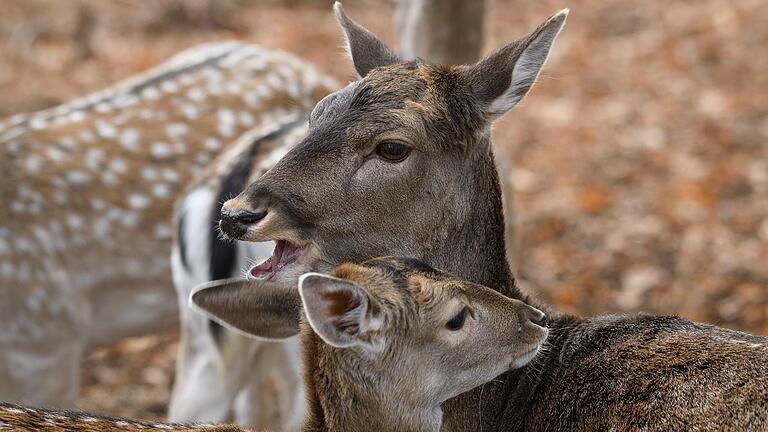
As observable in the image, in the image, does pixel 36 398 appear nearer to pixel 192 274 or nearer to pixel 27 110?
pixel 192 274

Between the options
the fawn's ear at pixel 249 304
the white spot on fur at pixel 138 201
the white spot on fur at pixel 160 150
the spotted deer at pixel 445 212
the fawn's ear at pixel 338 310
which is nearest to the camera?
the fawn's ear at pixel 338 310

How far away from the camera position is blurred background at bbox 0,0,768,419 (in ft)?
22.7

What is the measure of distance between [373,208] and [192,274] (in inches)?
55.2

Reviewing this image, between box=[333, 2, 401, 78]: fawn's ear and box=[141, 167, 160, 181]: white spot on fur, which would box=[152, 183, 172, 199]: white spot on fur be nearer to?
box=[141, 167, 160, 181]: white spot on fur

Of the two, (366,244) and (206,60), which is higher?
(206,60)

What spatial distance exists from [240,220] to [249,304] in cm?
29

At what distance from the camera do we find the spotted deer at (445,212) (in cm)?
339

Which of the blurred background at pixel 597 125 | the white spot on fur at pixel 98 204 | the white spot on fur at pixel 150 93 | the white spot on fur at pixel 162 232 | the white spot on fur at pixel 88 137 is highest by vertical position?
the white spot on fur at pixel 88 137

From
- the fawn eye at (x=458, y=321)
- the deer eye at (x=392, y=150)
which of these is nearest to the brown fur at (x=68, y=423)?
the fawn eye at (x=458, y=321)

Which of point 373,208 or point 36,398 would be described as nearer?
point 373,208

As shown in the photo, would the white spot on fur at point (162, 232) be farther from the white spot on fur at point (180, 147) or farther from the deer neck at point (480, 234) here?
the deer neck at point (480, 234)

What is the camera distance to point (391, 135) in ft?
11.7

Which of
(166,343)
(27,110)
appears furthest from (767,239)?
(27,110)

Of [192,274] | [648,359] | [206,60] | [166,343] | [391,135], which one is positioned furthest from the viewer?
[166,343]
